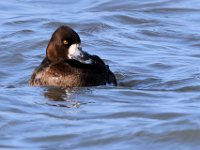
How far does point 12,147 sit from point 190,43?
718 cm

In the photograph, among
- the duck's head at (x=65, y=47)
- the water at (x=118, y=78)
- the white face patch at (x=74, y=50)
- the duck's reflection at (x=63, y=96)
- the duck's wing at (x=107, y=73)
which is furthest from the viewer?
the duck's wing at (x=107, y=73)

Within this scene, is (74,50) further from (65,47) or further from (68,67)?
(68,67)

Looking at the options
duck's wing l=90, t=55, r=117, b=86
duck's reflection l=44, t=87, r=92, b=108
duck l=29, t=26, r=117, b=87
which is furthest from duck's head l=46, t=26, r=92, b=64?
duck's reflection l=44, t=87, r=92, b=108

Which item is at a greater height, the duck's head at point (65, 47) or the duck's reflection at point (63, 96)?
the duck's head at point (65, 47)

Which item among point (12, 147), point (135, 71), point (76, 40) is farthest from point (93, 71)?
point (12, 147)

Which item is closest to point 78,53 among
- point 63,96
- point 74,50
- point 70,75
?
point 74,50

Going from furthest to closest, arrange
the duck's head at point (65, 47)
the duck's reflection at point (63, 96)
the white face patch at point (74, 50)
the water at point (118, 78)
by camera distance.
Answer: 1. the white face patch at point (74, 50)
2. the duck's head at point (65, 47)
3. the duck's reflection at point (63, 96)
4. the water at point (118, 78)

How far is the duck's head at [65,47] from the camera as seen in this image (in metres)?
12.7

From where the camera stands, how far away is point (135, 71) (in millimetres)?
14219

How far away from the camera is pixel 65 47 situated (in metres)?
12.8

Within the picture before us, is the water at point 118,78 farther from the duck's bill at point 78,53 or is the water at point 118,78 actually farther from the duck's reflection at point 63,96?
the duck's bill at point 78,53

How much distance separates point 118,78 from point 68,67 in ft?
4.42

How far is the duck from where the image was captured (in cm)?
1266

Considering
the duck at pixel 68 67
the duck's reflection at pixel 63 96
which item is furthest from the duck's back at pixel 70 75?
the duck's reflection at pixel 63 96
